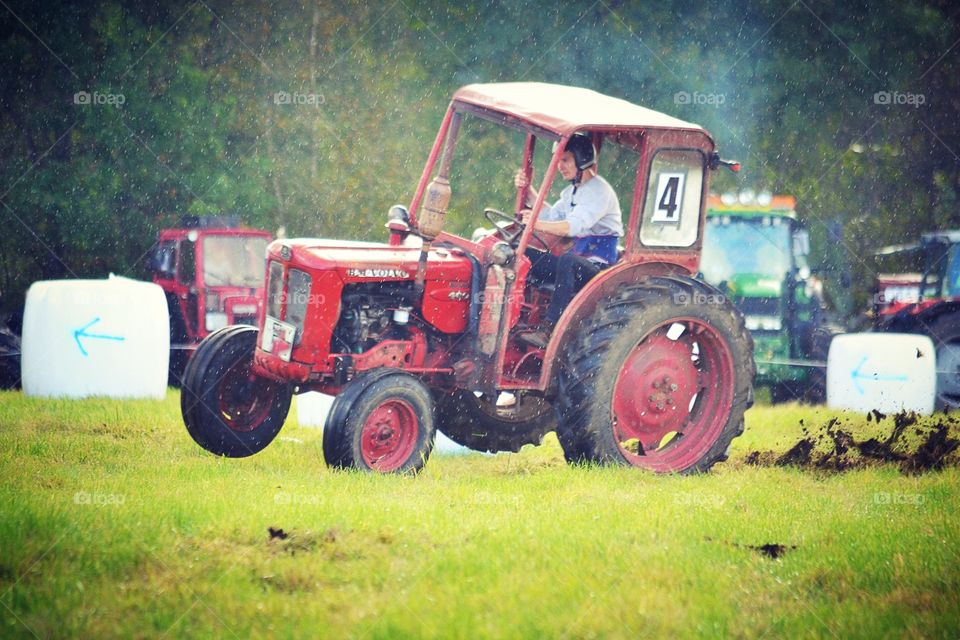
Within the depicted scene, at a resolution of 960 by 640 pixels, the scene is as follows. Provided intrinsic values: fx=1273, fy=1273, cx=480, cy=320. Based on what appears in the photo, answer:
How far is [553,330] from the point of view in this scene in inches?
318

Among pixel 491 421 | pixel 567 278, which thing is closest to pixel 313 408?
pixel 491 421

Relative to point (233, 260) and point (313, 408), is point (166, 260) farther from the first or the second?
point (313, 408)

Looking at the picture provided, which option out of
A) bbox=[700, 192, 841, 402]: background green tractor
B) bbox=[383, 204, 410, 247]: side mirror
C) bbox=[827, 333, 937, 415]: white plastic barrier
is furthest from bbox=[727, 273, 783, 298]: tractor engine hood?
bbox=[383, 204, 410, 247]: side mirror

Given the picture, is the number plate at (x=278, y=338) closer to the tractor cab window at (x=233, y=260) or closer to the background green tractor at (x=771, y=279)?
the tractor cab window at (x=233, y=260)

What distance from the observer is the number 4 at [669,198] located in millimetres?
8102

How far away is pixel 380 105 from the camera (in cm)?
1817

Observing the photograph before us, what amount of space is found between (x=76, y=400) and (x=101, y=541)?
18.8 feet

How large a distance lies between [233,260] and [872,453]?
8.97 meters

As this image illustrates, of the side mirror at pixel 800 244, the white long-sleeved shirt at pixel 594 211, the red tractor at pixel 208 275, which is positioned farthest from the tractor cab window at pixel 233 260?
the white long-sleeved shirt at pixel 594 211

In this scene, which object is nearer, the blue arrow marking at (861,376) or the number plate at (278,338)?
the number plate at (278,338)

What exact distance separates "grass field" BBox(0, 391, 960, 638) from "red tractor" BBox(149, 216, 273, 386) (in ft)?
23.4

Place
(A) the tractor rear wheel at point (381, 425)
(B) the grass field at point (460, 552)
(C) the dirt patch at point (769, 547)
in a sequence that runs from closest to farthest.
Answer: (B) the grass field at point (460, 552), (C) the dirt patch at point (769, 547), (A) the tractor rear wheel at point (381, 425)

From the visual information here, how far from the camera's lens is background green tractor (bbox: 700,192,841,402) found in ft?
48.3

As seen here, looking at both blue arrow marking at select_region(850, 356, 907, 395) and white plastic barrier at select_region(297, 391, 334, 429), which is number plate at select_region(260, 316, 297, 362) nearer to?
white plastic barrier at select_region(297, 391, 334, 429)
